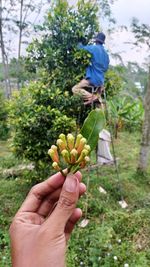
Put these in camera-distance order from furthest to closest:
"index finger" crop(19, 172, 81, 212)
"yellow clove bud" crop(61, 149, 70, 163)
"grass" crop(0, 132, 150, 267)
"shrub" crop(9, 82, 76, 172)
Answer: "shrub" crop(9, 82, 76, 172) → "grass" crop(0, 132, 150, 267) → "index finger" crop(19, 172, 81, 212) → "yellow clove bud" crop(61, 149, 70, 163)

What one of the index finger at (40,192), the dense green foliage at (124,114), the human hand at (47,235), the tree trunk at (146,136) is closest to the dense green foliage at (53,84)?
the tree trunk at (146,136)

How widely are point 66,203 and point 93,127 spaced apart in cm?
30

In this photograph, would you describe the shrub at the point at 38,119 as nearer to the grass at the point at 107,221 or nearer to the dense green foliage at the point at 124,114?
the grass at the point at 107,221

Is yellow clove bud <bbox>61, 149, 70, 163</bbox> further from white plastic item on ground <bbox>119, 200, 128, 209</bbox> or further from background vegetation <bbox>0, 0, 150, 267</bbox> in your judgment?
white plastic item on ground <bbox>119, 200, 128, 209</bbox>

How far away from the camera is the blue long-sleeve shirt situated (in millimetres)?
4848

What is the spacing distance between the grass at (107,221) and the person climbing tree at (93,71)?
1260 mm

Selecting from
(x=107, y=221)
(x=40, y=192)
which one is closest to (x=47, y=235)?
(x=40, y=192)

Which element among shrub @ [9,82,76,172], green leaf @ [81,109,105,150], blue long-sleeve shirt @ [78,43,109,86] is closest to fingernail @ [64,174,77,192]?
green leaf @ [81,109,105,150]

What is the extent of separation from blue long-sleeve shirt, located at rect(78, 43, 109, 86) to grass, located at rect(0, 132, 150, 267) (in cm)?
147

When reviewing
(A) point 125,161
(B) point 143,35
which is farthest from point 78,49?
(B) point 143,35

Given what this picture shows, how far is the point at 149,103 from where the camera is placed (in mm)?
5492

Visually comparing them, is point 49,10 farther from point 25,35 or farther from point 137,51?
point 25,35

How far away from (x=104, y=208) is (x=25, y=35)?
12.7 metres

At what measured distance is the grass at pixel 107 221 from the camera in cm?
331
